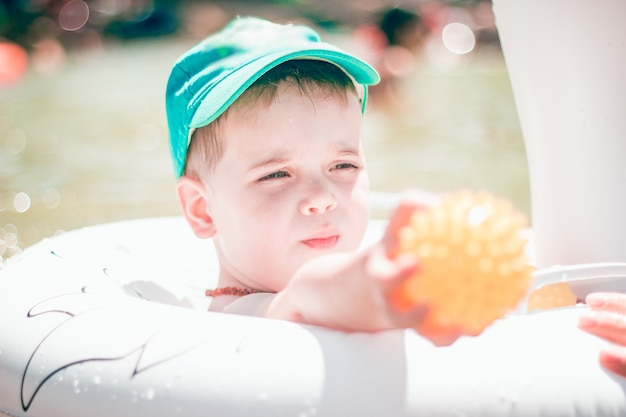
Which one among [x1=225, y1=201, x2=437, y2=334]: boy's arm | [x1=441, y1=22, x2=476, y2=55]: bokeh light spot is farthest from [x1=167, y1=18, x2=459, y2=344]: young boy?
[x1=441, y1=22, x2=476, y2=55]: bokeh light spot

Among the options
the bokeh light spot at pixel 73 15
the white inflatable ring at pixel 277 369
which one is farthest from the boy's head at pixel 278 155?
the bokeh light spot at pixel 73 15

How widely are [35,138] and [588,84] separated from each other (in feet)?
18.0

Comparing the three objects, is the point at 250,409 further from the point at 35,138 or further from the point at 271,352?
the point at 35,138

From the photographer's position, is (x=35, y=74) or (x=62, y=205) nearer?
(x=62, y=205)

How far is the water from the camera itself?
4680 millimetres

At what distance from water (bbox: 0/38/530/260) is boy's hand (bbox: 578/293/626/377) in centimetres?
291

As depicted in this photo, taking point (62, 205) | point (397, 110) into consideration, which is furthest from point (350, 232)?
point (397, 110)

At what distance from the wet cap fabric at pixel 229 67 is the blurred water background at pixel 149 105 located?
2063 millimetres

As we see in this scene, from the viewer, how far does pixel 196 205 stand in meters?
1.73

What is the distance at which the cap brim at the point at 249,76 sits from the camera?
5.02 feet

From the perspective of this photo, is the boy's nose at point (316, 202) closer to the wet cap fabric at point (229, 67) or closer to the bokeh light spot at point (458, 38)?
the wet cap fabric at point (229, 67)

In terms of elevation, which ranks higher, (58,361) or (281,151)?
(281,151)

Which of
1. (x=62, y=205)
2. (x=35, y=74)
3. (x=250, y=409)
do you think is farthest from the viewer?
(x=35, y=74)

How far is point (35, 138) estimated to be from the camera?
6.39 metres
